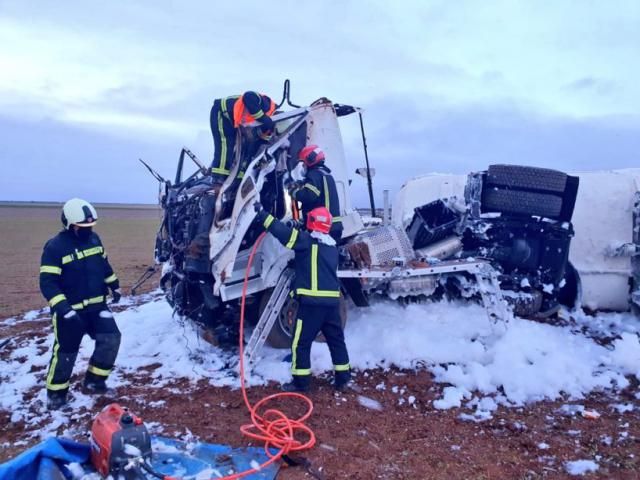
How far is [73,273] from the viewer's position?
4633 mm

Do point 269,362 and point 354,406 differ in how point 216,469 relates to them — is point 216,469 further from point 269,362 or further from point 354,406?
point 269,362

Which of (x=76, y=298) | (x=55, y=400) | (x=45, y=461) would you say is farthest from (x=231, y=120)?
(x=45, y=461)

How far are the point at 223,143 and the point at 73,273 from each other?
2.03 metres

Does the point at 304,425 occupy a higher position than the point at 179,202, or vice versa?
the point at 179,202

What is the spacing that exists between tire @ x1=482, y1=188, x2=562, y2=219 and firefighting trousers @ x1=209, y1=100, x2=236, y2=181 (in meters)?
3.00

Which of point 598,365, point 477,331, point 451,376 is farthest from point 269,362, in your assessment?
point 598,365

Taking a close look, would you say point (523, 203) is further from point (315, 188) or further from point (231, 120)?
point (231, 120)

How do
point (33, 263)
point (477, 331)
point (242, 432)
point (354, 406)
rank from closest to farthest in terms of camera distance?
point (242, 432) → point (354, 406) → point (477, 331) → point (33, 263)

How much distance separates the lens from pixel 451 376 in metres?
4.93

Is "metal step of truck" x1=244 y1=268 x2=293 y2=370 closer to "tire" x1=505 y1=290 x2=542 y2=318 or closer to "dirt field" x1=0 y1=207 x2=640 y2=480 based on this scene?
"dirt field" x1=0 y1=207 x2=640 y2=480

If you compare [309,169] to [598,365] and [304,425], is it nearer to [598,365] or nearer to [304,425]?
[304,425]

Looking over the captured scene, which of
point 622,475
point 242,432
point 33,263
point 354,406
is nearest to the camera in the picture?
point 622,475

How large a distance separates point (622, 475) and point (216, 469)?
2538mm

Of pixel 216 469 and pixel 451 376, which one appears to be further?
pixel 451 376
